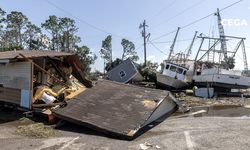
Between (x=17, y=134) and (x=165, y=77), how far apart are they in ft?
85.2

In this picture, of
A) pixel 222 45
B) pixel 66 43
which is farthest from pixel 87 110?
pixel 66 43

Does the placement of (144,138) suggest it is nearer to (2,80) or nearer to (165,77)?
(2,80)

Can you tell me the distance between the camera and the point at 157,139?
36.7 feet

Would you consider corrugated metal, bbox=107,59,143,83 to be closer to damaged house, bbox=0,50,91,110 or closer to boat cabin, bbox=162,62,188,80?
boat cabin, bbox=162,62,188,80

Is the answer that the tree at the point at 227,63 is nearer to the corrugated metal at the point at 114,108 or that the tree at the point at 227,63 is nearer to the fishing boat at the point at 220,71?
the fishing boat at the point at 220,71

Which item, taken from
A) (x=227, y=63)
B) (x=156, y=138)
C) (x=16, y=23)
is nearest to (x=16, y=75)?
(x=156, y=138)

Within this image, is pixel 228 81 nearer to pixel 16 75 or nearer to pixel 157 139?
pixel 16 75

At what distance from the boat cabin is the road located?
2303cm

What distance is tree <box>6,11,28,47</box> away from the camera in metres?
57.6

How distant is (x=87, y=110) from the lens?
14.2m

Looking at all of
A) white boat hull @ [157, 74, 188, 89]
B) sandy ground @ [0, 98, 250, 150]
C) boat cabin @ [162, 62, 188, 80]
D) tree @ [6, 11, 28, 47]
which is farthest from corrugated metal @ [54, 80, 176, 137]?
tree @ [6, 11, 28, 47]

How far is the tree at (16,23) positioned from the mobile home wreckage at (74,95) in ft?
136

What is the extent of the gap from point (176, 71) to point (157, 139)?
2626 cm

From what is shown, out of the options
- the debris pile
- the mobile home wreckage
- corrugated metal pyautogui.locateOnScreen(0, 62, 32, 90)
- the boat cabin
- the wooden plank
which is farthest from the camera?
the boat cabin
